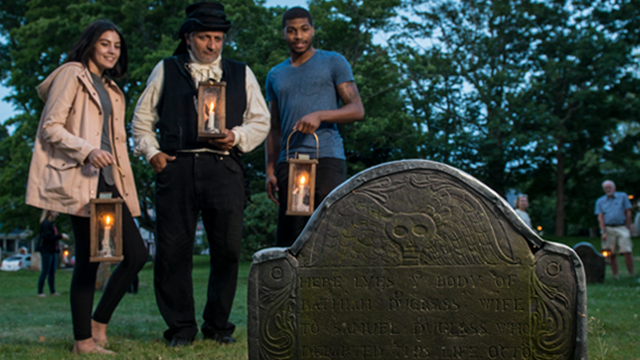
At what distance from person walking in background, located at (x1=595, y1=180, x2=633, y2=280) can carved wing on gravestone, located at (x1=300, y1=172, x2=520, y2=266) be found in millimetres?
10823

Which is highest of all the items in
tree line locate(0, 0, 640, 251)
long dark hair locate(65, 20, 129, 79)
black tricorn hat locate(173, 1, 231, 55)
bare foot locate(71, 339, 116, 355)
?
tree line locate(0, 0, 640, 251)

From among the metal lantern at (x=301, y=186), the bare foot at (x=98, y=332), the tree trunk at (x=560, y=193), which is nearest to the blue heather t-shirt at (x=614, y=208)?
the metal lantern at (x=301, y=186)

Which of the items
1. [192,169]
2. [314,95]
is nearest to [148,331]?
[192,169]

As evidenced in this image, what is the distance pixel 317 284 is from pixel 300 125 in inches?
58.3

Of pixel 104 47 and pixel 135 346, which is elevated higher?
pixel 104 47

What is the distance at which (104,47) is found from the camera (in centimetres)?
463

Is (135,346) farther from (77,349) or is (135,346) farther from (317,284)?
(317,284)

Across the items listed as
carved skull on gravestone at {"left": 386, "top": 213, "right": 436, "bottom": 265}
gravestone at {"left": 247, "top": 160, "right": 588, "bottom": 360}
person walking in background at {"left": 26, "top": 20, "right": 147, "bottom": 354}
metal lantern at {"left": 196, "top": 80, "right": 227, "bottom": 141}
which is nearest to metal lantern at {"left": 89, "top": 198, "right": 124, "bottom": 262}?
person walking in background at {"left": 26, "top": 20, "right": 147, "bottom": 354}

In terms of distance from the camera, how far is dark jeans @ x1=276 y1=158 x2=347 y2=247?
14.1 ft

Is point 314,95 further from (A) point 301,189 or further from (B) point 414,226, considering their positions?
(B) point 414,226

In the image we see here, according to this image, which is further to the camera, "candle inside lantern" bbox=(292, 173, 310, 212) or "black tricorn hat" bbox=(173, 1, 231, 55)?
"black tricorn hat" bbox=(173, 1, 231, 55)

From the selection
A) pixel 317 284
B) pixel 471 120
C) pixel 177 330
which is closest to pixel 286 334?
pixel 317 284

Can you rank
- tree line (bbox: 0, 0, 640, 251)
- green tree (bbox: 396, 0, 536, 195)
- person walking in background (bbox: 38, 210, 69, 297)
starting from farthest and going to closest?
green tree (bbox: 396, 0, 536, 195), tree line (bbox: 0, 0, 640, 251), person walking in background (bbox: 38, 210, 69, 297)

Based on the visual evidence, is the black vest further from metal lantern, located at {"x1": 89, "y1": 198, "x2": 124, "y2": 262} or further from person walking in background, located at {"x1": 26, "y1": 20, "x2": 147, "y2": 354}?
metal lantern, located at {"x1": 89, "y1": 198, "x2": 124, "y2": 262}
